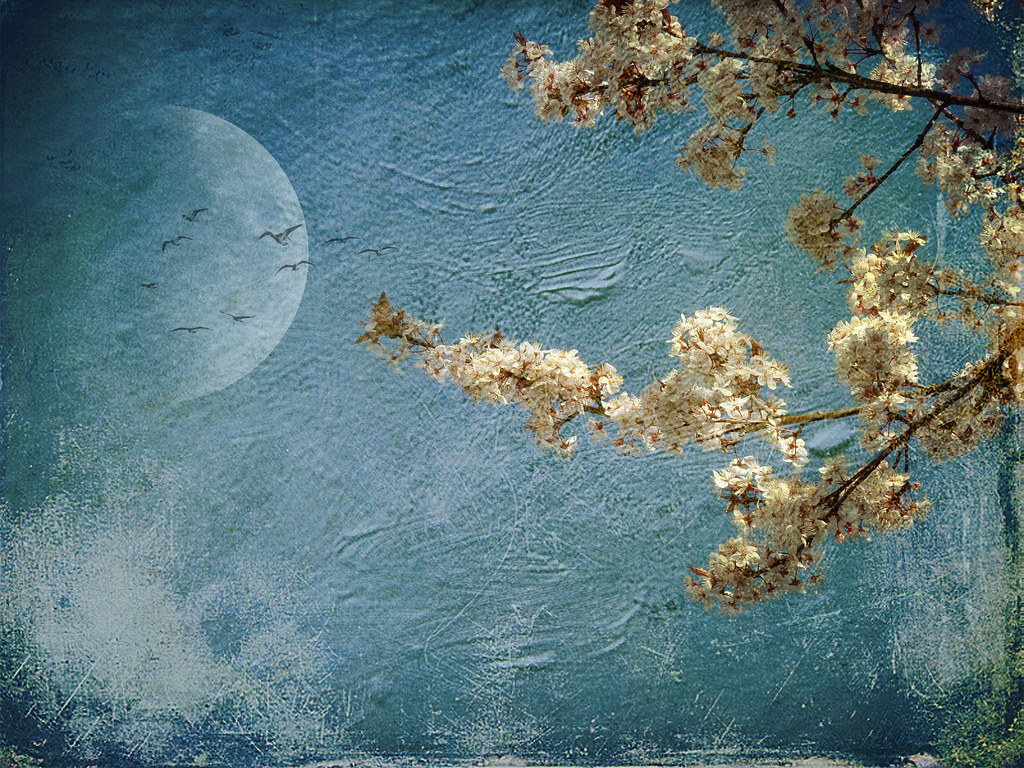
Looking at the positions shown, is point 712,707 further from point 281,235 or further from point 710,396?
point 281,235

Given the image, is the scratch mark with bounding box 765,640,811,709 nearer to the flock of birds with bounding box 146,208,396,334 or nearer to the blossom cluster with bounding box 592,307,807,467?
the blossom cluster with bounding box 592,307,807,467

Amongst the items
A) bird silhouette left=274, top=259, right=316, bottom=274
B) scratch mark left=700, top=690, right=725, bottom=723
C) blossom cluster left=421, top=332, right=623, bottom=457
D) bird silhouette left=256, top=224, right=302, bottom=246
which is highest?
blossom cluster left=421, top=332, right=623, bottom=457

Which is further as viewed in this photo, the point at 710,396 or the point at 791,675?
the point at 791,675

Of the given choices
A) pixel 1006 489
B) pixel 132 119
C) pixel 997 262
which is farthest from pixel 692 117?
pixel 132 119

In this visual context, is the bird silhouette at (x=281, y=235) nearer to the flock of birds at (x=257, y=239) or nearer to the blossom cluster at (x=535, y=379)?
the flock of birds at (x=257, y=239)

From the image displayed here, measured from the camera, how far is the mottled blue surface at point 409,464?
1.70m

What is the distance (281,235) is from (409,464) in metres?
0.61

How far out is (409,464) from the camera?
1703mm

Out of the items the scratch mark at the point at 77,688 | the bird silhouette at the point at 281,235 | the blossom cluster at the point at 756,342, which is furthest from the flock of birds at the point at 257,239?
the scratch mark at the point at 77,688

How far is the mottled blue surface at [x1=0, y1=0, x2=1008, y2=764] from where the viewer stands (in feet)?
5.58

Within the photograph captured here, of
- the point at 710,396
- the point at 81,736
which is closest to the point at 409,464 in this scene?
the point at 710,396

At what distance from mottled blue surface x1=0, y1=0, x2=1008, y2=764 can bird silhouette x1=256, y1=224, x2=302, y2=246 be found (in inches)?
0.9

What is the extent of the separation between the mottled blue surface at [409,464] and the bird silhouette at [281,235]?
0.02m

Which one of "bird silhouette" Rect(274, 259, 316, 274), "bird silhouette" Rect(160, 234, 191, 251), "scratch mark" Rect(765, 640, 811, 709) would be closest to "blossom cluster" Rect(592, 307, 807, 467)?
"scratch mark" Rect(765, 640, 811, 709)
